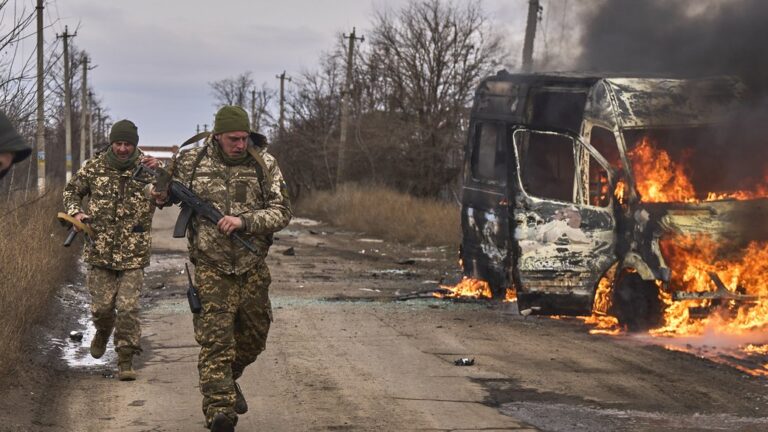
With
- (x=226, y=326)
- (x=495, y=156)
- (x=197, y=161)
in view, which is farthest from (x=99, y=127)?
(x=226, y=326)

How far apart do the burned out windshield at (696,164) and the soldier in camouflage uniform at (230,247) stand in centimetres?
521

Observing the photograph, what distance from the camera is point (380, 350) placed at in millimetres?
9977

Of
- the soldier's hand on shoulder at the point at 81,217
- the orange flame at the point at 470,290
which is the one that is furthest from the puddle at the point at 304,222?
the soldier's hand on shoulder at the point at 81,217

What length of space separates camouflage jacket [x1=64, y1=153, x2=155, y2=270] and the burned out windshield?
4722mm

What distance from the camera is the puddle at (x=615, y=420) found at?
7.08 meters

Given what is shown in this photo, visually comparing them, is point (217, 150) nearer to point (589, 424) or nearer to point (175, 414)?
point (175, 414)

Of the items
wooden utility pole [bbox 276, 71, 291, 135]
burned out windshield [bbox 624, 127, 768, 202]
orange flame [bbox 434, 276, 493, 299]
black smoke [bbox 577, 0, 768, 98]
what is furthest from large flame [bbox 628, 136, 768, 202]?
wooden utility pole [bbox 276, 71, 291, 135]

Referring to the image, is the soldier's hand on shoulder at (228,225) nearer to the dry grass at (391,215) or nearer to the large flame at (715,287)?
the large flame at (715,287)

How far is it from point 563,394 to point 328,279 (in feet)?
29.6

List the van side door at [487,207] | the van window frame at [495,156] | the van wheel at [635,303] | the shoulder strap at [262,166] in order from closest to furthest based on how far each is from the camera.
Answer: the shoulder strap at [262,166] < the van wheel at [635,303] < the van side door at [487,207] < the van window frame at [495,156]

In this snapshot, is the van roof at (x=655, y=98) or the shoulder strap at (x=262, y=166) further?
the van roof at (x=655, y=98)

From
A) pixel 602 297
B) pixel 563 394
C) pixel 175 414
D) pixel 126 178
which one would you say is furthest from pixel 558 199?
pixel 175 414

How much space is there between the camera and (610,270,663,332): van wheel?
35.4 ft

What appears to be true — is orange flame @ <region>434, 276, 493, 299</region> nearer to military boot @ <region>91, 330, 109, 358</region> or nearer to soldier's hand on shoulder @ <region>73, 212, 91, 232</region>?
military boot @ <region>91, 330, 109, 358</region>
